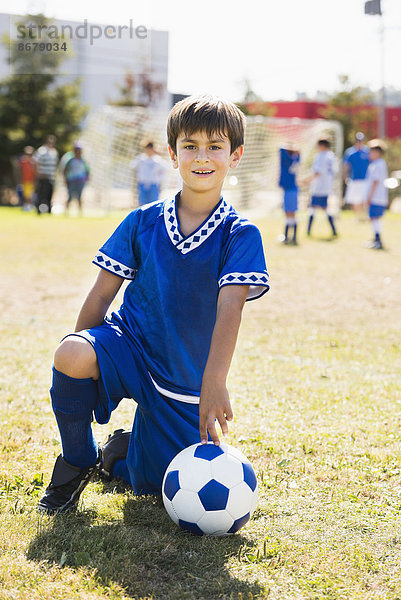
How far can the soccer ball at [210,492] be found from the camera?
7.35 feet

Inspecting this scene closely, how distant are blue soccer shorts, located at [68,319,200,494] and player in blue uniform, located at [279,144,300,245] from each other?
934 cm

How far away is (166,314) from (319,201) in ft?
37.3

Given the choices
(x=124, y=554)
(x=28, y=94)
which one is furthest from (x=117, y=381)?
(x=28, y=94)

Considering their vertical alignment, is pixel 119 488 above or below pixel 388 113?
below

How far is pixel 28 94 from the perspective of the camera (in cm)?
2620

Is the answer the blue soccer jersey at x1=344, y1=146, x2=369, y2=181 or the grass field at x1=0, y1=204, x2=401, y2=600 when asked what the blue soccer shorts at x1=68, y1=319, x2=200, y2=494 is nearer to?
the grass field at x1=0, y1=204, x2=401, y2=600

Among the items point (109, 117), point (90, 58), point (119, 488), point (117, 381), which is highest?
point (90, 58)

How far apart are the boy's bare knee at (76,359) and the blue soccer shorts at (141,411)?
5cm

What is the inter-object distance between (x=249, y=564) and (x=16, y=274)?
645 cm

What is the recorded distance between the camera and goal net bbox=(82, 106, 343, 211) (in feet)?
62.5

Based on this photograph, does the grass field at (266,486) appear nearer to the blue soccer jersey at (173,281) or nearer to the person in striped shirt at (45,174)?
the blue soccer jersey at (173,281)

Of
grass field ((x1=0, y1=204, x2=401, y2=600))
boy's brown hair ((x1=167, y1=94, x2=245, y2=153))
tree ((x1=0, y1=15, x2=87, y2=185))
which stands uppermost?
tree ((x1=0, y1=15, x2=87, y2=185))

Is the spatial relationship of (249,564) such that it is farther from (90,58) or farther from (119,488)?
(90,58)

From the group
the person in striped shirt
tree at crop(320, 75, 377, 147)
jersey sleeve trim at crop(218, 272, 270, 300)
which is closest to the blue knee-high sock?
jersey sleeve trim at crop(218, 272, 270, 300)
